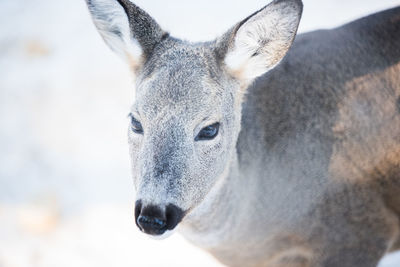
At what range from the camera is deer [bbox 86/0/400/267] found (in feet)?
11.3

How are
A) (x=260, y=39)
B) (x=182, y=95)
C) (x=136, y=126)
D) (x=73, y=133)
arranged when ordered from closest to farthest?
(x=182, y=95) < (x=136, y=126) < (x=260, y=39) < (x=73, y=133)

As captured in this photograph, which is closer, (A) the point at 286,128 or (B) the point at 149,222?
(B) the point at 149,222

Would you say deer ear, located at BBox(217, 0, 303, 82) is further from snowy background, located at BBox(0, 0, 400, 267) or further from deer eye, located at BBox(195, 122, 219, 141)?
snowy background, located at BBox(0, 0, 400, 267)

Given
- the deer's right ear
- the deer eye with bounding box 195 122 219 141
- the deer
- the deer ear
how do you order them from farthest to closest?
1. the deer's right ear
2. the deer
3. the deer ear
4. the deer eye with bounding box 195 122 219 141

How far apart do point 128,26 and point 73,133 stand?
13.6 ft

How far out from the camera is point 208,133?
3234 mm

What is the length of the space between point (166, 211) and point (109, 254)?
3712 mm

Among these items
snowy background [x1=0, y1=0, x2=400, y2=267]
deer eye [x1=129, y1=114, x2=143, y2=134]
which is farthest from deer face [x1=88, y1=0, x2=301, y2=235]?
snowy background [x1=0, y1=0, x2=400, y2=267]

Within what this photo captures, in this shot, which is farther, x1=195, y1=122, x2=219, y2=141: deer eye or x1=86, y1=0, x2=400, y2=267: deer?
x1=86, y1=0, x2=400, y2=267: deer

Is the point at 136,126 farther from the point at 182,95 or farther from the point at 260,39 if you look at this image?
the point at 260,39

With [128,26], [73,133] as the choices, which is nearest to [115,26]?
[128,26]

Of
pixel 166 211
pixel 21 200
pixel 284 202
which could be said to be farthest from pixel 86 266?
pixel 166 211

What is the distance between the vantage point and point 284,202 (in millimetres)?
4066

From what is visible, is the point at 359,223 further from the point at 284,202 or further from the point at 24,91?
the point at 24,91
